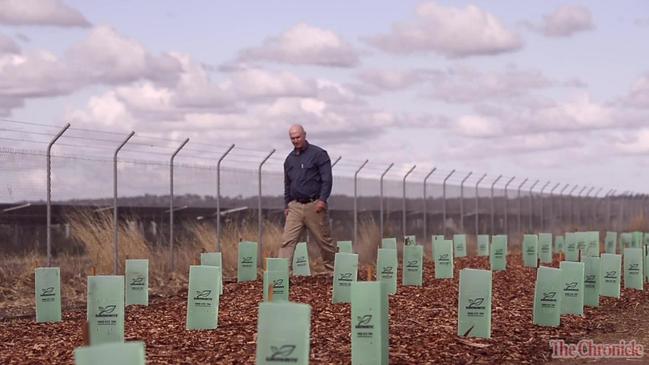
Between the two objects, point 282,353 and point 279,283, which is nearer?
point 282,353

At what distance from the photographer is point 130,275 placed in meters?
14.6

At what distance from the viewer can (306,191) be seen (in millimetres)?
16250

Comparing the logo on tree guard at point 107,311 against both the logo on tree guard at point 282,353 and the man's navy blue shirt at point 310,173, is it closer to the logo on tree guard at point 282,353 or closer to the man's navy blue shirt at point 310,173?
the logo on tree guard at point 282,353

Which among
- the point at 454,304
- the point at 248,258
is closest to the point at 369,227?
the point at 248,258

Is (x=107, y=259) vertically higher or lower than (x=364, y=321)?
higher

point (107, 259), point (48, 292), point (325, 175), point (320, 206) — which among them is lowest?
point (48, 292)

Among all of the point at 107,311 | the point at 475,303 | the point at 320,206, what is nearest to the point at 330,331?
the point at 475,303

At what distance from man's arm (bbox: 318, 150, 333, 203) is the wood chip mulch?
123 cm

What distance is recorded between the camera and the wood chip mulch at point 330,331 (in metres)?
9.98

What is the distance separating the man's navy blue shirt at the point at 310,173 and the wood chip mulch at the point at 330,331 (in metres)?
1.23

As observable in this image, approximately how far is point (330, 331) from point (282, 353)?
160 inches

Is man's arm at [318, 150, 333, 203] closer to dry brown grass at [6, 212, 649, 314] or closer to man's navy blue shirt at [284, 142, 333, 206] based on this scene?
man's navy blue shirt at [284, 142, 333, 206]

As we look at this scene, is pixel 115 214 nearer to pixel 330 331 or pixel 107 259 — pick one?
pixel 107 259

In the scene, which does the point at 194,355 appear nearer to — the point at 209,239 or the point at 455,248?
the point at 209,239
